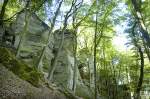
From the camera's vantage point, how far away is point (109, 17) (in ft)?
76.2

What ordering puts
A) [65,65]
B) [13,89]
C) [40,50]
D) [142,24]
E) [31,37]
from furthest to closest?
1. [65,65]
2. [31,37]
3. [40,50]
4. [13,89]
5. [142,24]

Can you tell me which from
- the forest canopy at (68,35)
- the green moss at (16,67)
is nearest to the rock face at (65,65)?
the forest canopy at (68,35)

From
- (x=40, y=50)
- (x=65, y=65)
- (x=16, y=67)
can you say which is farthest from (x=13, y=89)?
(x=65, y=65)

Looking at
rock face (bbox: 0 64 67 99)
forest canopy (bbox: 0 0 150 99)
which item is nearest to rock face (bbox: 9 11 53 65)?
forest canopy (bbox: 0 0 150 99)

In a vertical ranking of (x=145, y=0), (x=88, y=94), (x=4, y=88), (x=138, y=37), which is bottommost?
(x=88, y=94)

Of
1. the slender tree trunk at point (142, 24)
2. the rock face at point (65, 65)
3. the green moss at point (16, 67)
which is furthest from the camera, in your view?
the rock face at point (65, 65)

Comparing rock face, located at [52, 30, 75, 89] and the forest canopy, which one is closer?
the forest canopy

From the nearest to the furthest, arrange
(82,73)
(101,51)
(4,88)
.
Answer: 1. (4,88)
2. (101,51)
3. (82,73)

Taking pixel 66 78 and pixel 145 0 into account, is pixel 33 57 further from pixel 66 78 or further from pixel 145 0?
pixel 145 0

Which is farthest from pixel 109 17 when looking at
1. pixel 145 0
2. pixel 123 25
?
pixel 145 0

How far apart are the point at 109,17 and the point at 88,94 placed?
8.84 m

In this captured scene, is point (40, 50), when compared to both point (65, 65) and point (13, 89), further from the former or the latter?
point (13, 89)

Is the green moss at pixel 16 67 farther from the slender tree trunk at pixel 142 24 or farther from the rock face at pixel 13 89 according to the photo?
the slender tree trunk at pixel 142 24

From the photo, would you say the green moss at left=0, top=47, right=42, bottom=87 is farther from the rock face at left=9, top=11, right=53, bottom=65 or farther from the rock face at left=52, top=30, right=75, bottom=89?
the rock face at left=52, top=30, right=75, bottom=89
